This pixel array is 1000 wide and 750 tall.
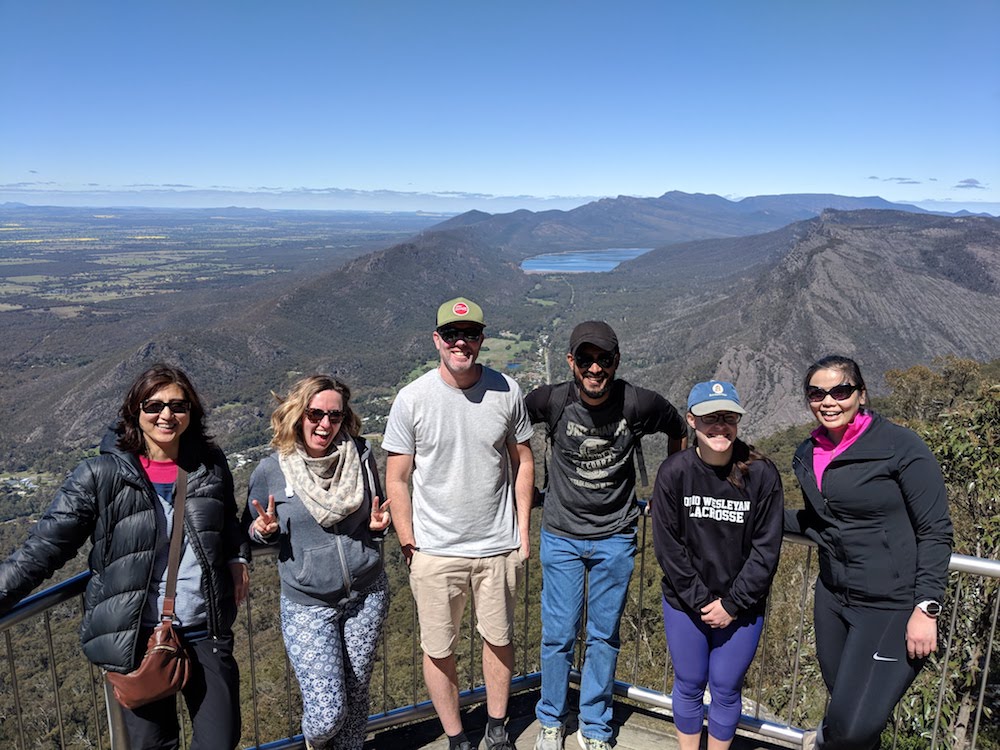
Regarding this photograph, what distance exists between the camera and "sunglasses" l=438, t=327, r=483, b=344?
3.52 m

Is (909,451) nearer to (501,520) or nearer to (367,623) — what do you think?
(501,520)

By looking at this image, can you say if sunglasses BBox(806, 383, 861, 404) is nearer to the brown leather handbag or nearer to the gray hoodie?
the gray hoodie

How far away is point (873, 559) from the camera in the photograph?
3.12 m

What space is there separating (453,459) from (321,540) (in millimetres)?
799

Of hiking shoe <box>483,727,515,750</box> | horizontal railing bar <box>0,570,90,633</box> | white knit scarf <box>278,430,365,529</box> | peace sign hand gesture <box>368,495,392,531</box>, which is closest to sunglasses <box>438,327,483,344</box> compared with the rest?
white knit scarf <box>278,430,365,529</box>

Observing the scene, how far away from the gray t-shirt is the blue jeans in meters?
0.46

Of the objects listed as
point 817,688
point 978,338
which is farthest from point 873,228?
point 817,688

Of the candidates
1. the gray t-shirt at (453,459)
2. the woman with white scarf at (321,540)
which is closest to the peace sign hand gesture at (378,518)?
the woman with white scarf at (321,540)

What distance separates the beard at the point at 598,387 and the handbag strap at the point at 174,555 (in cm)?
213

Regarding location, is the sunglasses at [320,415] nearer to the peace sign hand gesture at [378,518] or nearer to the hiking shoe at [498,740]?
the peace sign hand gesture at [378,518]

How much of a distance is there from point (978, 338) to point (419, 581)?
124883 mm

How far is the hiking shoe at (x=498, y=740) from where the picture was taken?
3.82 m

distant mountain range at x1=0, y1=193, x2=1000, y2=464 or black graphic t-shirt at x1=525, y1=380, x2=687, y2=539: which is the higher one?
black graphic t-shirt at x1=525, y1=380, x2=687, y2=539

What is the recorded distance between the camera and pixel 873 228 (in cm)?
15550
